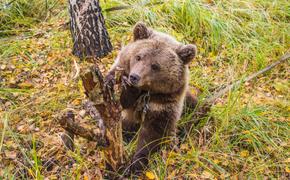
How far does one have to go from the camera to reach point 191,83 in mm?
4457

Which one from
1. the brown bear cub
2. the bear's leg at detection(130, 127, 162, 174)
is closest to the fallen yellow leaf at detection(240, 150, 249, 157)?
the brown bear cub

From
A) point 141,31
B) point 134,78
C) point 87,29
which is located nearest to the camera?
point 134,78

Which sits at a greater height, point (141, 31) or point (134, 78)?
point (141, 31)

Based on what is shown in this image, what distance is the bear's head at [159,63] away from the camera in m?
3.12

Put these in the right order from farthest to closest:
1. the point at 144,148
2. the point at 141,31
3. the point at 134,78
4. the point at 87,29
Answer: the point at 87,29
the point at 141,31
the point at 144,148
the point at 134,78

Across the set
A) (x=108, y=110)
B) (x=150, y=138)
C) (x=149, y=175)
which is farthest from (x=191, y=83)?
(x=108, y=110)

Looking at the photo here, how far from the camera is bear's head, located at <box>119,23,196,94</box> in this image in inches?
123

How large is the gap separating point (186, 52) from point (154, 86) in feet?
1.38

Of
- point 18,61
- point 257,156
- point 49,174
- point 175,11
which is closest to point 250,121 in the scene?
point 257,156

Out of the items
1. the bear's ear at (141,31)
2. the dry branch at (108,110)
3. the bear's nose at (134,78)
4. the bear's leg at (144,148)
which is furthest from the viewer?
the bear's ear at (141,31)

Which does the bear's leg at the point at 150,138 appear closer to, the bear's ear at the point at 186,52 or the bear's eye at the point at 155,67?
the bear's eye at the point at 155,67

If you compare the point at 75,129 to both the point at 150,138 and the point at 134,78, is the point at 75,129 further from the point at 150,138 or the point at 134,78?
the point at 150,138

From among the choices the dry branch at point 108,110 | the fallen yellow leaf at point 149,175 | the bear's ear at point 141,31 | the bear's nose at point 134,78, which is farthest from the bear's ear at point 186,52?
the fallen yellow leaf at point 149,175

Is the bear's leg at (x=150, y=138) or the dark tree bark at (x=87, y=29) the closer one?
the bear's leg at (x=150, y=138)
